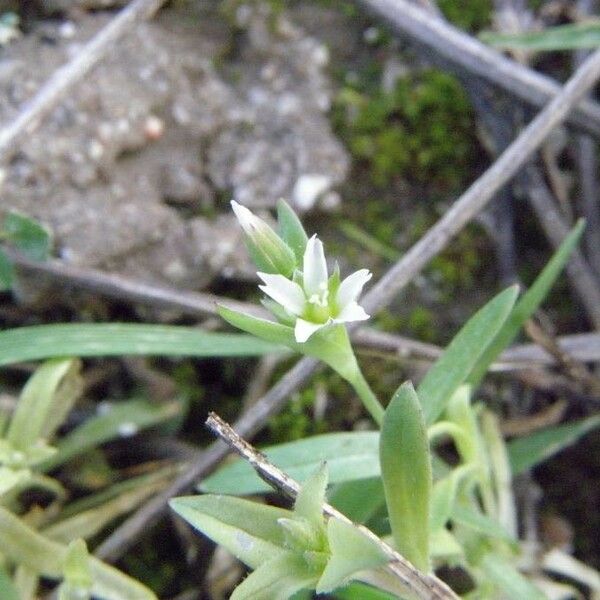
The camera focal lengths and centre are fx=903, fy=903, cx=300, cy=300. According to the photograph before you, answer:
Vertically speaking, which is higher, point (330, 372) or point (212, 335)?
point (212, 335)

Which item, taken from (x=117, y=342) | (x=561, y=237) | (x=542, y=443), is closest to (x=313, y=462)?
(x=117, y=342)

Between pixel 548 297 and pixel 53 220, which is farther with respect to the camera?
pixel 548 297

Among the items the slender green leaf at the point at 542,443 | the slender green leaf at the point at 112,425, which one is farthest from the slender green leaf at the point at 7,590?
the slender green leaf at the point at 542,443

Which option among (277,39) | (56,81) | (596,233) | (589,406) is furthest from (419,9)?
(589,406)

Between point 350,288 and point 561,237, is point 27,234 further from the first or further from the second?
point 561,237

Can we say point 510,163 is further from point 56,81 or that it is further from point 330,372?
→ point 56,81

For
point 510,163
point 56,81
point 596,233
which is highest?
point 56,81

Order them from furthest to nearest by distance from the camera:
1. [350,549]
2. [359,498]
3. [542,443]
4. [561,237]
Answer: [561,237] → [542,443] → [359,498] → [350,549]
